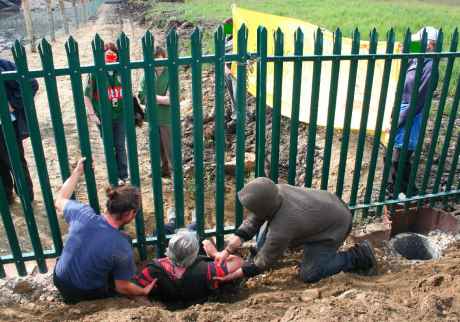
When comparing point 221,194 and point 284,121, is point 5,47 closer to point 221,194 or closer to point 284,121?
point 284,121

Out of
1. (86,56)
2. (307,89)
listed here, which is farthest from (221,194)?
(86,56)

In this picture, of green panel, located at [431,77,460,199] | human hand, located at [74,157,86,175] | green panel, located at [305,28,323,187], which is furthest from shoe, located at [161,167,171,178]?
green panel, located at [431,77,460,199]

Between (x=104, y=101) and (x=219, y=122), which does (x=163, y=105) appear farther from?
(x=104, y=101)

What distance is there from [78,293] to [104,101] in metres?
1.39

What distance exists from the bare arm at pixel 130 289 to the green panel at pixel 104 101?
74 centimetres

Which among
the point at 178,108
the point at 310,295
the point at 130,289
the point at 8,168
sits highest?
the point at 178,108

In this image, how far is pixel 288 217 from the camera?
10.5 feet

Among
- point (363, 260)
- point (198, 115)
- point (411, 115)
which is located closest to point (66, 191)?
point (198, 115)

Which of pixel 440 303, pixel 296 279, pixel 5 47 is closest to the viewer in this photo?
pixel 440 303

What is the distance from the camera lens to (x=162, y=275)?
3193 millimetres

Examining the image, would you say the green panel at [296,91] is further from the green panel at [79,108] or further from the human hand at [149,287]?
the green panel at [79,108]

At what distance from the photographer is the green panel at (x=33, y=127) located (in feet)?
Answer: 9.39

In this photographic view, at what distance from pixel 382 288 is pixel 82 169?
2.40 m

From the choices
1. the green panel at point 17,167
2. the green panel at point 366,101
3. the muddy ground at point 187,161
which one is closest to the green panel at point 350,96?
the green panel at point 366,101
